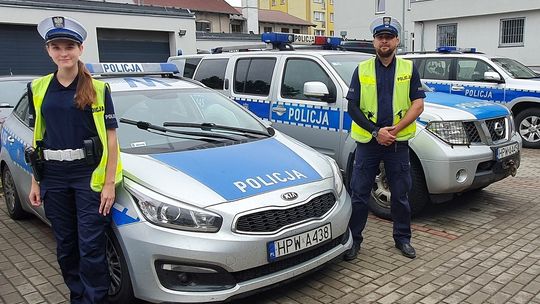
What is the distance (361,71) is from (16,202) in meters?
3.80

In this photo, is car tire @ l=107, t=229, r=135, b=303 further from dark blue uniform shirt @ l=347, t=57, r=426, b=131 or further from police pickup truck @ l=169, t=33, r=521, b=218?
police pickup truck @ l=169, t=33, r=521, b=218

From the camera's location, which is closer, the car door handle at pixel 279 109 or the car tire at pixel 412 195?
the car tire at pixel 412 195

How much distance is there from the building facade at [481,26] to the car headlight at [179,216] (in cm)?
1719

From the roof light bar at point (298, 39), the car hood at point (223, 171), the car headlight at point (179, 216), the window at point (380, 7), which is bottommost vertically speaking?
the car headlight at point (179, 216)

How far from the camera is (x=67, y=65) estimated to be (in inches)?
→ 110

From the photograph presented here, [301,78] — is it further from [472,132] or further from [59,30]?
[59,30]

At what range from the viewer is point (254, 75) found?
628 centimetres

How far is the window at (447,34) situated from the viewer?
23.6 metres

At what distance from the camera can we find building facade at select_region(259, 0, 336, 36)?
221ft

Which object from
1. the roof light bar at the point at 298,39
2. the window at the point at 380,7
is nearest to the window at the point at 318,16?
the window at the point at 380,7

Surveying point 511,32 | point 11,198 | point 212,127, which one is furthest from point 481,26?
point 11,198

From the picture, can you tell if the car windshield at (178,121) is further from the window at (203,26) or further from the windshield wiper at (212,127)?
the window at (203,26)

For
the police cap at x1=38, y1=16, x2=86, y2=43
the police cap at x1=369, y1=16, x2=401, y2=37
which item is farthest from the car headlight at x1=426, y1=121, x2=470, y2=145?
the police cap at x1=38, y1=16, x2=86, y2=43

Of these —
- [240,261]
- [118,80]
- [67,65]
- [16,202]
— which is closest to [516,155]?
[240,261]
